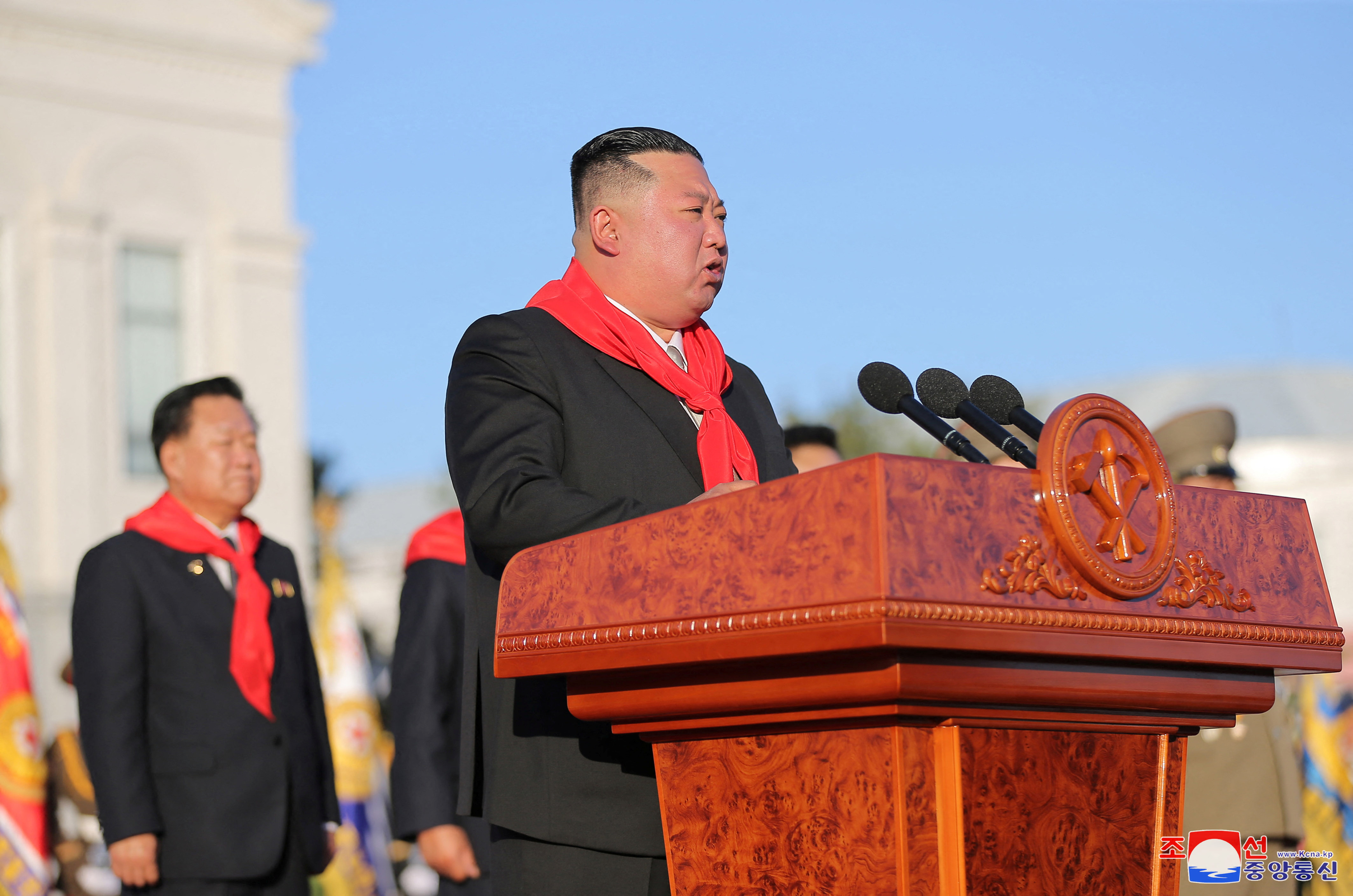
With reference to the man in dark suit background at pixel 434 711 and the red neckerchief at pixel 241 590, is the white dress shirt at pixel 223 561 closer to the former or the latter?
the red neckerchief at pixel 241 590

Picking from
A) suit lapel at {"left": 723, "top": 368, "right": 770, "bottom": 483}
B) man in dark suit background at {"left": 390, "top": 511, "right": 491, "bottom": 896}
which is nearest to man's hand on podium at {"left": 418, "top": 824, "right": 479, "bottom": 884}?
man in dark suit background at {"left": 390, "top": 511, "right": 491, "bottom": 896}

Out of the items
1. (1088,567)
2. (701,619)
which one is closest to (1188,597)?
(1088,567)

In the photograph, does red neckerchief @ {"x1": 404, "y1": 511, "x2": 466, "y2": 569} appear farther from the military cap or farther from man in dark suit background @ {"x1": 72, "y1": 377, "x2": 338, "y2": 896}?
the military cap

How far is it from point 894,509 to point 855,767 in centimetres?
35

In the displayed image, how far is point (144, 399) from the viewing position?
1261 cm

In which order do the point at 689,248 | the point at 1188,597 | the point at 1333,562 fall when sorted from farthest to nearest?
the point at 1333,562, the point at 689,248, the point at 1188,597

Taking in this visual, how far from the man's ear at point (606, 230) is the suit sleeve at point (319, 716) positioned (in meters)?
2.47

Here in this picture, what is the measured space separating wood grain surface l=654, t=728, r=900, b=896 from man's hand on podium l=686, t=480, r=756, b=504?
1.00 ft

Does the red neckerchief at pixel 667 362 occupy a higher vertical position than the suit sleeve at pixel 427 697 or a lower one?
higher

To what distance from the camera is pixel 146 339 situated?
499 inches

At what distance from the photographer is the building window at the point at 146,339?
12531 millimetres

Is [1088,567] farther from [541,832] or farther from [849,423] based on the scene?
[849,423]

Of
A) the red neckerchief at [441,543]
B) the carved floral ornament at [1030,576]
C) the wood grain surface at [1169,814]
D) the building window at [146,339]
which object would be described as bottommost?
the wood grain surface at [1169,814]

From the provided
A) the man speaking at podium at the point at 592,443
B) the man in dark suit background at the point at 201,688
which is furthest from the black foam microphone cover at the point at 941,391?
the man in dark suit background at the point at 201,688
